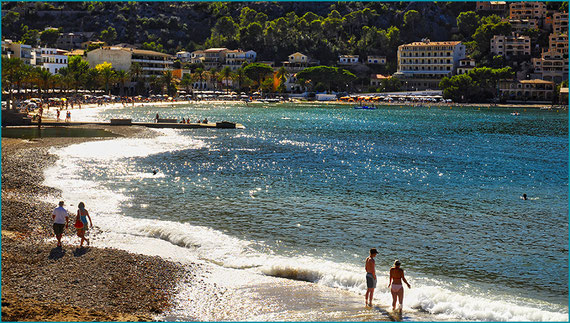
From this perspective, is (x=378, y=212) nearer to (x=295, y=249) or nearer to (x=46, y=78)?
(x=295, y=249)

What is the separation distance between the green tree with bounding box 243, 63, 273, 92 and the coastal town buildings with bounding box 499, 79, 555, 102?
229 feet

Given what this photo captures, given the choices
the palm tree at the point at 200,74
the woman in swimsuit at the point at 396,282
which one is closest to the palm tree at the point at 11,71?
the palm tree at the point at 200,74

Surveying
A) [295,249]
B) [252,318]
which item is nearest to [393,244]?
[295,249]

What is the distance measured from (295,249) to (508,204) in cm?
1620

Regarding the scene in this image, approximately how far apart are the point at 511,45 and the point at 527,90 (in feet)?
83.5

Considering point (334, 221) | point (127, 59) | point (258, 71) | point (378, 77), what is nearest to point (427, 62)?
point (378, 77)

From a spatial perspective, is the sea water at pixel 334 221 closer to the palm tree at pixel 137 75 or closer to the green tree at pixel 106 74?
the green tree at pixel 106 74

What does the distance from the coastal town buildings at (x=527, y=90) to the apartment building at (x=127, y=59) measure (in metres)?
101

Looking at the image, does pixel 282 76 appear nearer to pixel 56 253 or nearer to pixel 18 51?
pixel 18 51

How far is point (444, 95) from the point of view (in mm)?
173125

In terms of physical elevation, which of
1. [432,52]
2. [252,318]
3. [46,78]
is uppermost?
[432,52]

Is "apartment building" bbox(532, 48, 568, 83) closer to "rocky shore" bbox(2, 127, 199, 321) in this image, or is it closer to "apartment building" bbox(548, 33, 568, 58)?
"apartment building" bbox(548, 33, 568, 58)

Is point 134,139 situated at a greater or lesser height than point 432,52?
lesser

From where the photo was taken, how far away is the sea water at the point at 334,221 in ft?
57.5
